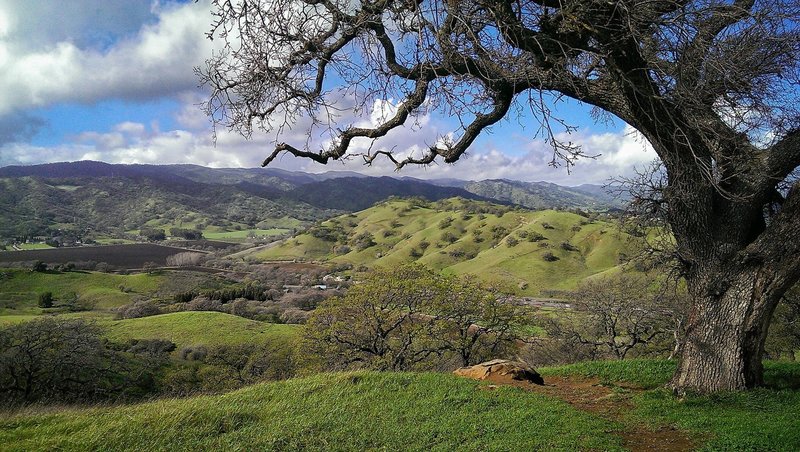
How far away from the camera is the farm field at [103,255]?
14725cm

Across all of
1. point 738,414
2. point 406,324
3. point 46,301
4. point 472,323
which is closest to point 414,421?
point 738,414

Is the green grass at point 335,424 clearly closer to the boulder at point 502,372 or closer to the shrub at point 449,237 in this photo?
the boulder at point 502,372

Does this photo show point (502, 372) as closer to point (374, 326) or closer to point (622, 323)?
point (374, 326)

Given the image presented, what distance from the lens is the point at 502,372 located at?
1076 cm

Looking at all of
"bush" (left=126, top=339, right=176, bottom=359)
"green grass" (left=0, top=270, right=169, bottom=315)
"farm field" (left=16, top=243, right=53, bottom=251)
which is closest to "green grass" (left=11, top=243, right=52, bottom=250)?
"farm field" (left=16, top=243, right=53, bottom=251)

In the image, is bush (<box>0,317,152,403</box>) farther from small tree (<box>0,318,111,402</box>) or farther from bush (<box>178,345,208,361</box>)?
bush (<box>178,345,208,361</box>)

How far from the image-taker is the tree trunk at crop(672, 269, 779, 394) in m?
7.55

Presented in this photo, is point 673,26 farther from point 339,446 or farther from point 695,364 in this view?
point 339,446

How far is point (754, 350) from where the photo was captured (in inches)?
306

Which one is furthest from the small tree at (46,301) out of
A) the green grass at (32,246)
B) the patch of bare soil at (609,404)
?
the green grass at (32,246)

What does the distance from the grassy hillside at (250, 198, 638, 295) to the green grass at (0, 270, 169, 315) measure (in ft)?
194

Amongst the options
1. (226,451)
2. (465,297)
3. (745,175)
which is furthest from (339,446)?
(465,297)

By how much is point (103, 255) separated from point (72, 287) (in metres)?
87.2

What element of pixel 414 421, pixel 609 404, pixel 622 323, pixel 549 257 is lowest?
pixel 549 257
